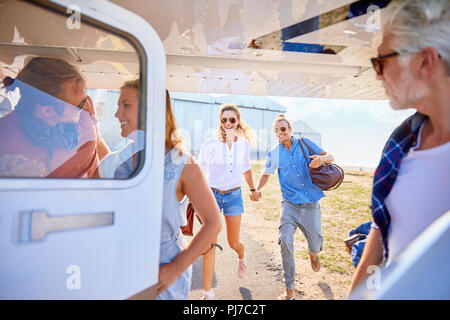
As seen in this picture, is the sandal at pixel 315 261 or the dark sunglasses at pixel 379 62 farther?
the sandal at pixel 315 261

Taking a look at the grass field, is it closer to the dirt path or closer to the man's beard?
the dirt path

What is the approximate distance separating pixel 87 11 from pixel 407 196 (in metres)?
1.52

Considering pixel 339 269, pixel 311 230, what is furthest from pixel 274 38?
pixel 339 269

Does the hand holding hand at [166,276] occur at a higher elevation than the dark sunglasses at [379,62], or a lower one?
Result: lower

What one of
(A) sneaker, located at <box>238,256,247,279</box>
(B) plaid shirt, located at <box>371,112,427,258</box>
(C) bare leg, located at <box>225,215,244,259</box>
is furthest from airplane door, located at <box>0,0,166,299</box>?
(A) sneaker, located at <box>238,256,247,279</box>

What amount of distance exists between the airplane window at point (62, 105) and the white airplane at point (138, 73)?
18 mm

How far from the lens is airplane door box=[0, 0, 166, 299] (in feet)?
2.36

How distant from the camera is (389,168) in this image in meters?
1.10

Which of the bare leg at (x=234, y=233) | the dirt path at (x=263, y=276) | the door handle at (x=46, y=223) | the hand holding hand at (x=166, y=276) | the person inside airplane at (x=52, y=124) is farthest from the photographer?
the bare leg at (x=234, y=233)

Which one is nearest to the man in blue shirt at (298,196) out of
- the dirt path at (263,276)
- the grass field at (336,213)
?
the dirt path at (263,276)

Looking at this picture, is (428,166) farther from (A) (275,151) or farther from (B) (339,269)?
(B) (339,269)

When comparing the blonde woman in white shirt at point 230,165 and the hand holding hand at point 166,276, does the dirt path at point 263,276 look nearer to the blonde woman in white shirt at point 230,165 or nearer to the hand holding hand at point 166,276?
the blonde woman in white shirt at point 230,165

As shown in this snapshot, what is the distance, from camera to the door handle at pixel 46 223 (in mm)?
712

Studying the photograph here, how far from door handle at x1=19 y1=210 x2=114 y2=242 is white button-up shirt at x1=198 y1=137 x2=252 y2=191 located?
87.6 inches
